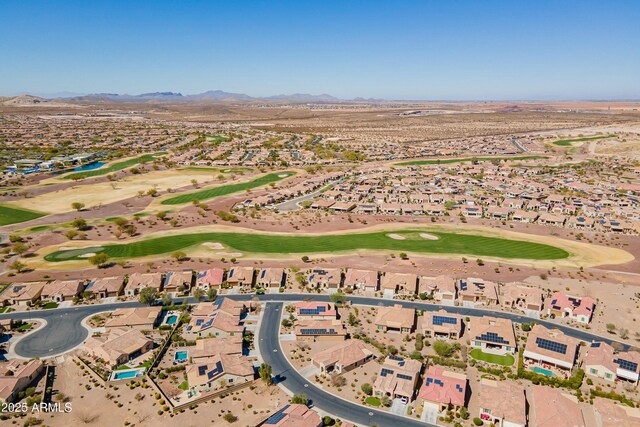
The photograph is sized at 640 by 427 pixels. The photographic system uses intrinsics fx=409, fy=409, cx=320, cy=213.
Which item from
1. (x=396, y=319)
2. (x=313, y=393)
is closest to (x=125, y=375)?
(x=313, y=393)

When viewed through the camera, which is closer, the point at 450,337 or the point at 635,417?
A: the point at 635,417

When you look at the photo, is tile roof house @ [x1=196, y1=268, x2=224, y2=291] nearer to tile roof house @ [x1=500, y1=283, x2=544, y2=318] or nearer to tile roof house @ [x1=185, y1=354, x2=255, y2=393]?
tile roof house @ [x1=185, y1=354, x2=255, y2=393]

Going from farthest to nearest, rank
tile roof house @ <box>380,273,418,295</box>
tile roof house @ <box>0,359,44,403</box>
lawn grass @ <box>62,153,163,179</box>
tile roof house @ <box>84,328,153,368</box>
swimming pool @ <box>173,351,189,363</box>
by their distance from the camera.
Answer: lawn grass @ <box>62,153,163,179</box> → tile roof house @ <box>380,273,418,295</box> → swimming pool @ <box>173,351,189,363</box> → tile roof house @ <box>84,328,153,368</box> → tile roof house @ <box>0,359,44,403</box>

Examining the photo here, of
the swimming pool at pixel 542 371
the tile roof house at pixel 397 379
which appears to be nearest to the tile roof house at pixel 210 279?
the tile roof house at pixel 397 379

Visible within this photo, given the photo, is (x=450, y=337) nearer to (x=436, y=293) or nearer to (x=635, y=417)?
(x=436, y=293)

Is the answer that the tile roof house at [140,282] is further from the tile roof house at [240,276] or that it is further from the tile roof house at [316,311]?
the tile roof house at [316,311]

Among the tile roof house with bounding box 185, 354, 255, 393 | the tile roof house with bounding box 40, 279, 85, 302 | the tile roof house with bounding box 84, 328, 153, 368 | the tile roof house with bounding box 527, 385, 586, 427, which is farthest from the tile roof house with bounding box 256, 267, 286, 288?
the tile roof house with bounding box 527, 385, 586, 427

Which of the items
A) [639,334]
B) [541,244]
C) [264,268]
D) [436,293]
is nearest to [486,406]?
[436,293]

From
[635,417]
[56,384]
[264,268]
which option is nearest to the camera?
[635,417]
